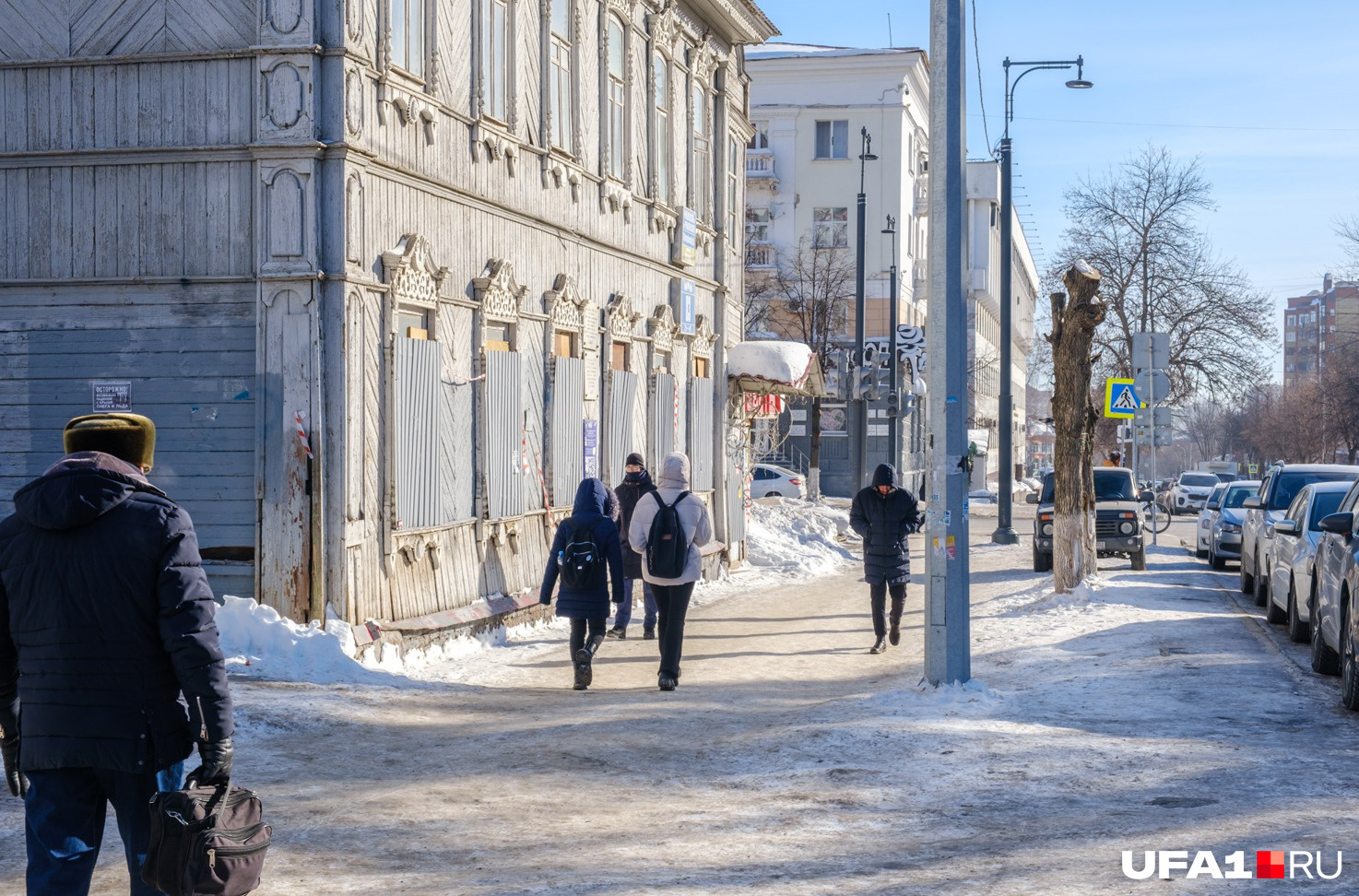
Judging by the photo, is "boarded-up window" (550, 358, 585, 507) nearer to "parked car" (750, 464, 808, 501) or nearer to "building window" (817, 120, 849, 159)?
"parked car" (750, 464, 808, 501)

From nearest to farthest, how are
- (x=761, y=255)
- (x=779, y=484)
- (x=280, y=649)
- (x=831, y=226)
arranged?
(x=280, y=649)
(x=779, y=484)
(x=761, y=255)
(x=831, y=226)

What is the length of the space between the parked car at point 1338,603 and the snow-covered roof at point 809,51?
4626 cm

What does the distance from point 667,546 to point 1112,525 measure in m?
13.4

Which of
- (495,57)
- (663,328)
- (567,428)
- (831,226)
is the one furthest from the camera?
(831,226)

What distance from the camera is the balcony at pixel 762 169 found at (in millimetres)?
57875

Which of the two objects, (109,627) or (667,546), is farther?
(667,546)

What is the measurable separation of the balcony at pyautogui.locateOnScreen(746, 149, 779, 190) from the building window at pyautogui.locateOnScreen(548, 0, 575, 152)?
40.7 m

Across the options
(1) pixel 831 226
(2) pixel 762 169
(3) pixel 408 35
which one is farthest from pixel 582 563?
(2) pixel 762 169

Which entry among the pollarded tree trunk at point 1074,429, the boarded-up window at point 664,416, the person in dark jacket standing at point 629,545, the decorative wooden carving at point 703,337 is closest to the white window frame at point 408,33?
the person in dark jacket standing at point 629,545

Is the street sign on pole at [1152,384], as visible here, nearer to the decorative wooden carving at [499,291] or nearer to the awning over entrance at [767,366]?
the awning over entrance at [767,366]

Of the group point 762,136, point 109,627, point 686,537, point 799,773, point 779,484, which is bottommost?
point 799,773

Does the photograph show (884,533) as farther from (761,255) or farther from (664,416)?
(761,255)

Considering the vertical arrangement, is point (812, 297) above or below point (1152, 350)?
above

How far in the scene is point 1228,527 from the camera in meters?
25.4
